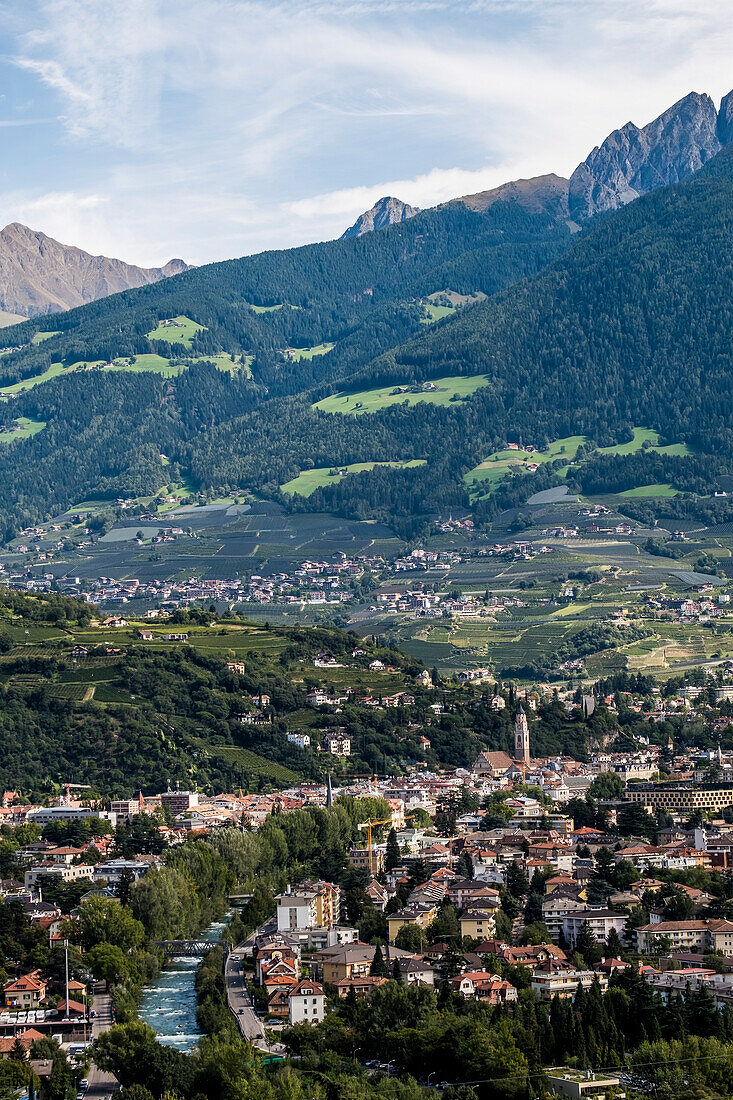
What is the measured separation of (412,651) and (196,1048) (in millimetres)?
89737

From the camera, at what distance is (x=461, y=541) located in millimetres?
191250

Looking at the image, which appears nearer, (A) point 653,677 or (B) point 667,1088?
(B) point 667,1088

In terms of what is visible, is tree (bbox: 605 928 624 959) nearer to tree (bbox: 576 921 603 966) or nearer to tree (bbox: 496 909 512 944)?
tree (bbox: 576 921 603 966)

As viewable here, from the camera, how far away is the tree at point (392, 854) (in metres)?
78.9

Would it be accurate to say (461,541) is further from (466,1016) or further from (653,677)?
(466,1016)

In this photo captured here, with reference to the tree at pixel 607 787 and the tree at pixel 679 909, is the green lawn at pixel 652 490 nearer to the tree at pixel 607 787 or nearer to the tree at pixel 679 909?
the tree at pixel 607 787

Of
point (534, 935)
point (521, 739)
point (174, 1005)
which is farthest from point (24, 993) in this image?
point (521, 739)

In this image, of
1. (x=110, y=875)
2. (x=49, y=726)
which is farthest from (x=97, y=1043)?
(x=49, y=726)

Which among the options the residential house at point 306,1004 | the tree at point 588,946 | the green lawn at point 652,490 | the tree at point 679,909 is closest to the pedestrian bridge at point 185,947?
the residential house at point 306,1004

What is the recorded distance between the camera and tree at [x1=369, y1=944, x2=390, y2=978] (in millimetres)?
60750

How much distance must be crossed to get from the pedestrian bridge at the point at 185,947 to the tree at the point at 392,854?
10.9m

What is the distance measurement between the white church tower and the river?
46.2 meters

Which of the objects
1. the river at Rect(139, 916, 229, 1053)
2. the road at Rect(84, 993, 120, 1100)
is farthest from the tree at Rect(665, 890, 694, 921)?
the road at Rect(84, 993, 120, 1100)

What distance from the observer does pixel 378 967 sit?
201 feet
